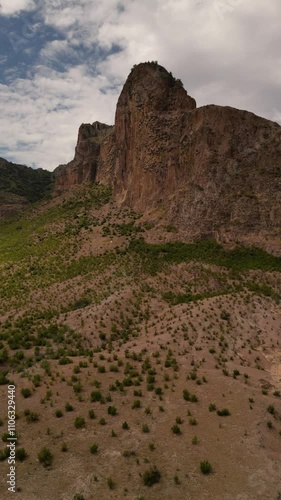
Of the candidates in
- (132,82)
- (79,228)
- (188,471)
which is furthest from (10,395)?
(132,82)

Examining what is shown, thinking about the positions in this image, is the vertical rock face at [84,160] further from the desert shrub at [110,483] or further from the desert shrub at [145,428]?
the desert shrub at [110,483]

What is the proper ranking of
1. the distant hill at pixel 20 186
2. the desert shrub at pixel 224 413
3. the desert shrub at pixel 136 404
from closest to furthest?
the desert shrub at pixel 224 413 < the desert shrub at pixel 136 404 < the distant hill at pixel 20 186

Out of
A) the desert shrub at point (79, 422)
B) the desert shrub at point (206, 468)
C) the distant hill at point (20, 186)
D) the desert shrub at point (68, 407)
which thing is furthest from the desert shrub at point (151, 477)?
the distant hill at point (20, 186)

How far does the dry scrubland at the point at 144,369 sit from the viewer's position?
44.0ft

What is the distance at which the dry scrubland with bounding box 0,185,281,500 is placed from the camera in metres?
13.4

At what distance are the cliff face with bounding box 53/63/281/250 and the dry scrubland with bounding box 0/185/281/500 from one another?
3856 millimetres

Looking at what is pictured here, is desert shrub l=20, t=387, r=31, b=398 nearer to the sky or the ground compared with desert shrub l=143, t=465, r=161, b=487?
nearer to the sky

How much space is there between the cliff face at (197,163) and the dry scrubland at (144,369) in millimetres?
3856

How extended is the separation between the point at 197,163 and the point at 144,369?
112ft

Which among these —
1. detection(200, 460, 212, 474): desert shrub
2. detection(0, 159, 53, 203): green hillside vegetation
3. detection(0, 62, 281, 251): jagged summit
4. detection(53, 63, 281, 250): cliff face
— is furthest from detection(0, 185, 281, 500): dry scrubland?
detection(0, 159, 53, 203): green hillside vegetation

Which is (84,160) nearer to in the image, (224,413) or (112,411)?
(112,411)

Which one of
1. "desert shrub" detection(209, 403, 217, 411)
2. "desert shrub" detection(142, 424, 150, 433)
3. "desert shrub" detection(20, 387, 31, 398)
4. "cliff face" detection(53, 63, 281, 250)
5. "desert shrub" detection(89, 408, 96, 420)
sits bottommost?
"desert shrub" detection(209, 403, 217, 411)

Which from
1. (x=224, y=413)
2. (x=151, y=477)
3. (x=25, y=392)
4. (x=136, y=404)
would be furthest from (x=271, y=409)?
(x=25, y=392)

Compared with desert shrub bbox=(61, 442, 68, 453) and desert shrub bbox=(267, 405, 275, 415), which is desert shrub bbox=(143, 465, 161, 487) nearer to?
desert shrub bbox=(61, 442, 68, 453)
